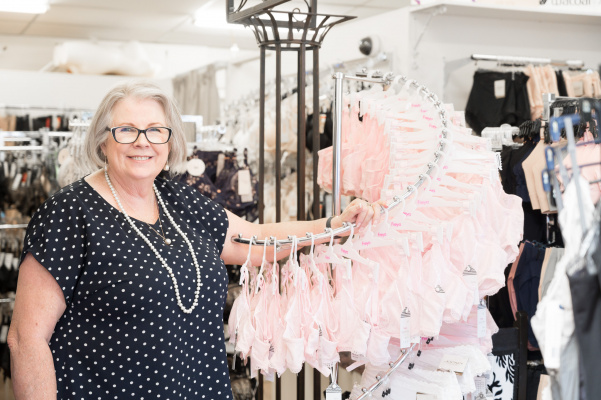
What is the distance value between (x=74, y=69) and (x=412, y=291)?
676 centimetres

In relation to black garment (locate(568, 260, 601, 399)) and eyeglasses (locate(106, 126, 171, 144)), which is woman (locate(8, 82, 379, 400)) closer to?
eyeglasses (locate(106, 126, 171, 144))

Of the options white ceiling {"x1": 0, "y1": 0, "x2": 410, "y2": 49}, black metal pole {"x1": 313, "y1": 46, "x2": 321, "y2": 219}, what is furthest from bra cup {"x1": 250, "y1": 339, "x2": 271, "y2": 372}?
white ceiling {"x1": 0, "y1": 0, "x2": 410, "y2": 49}

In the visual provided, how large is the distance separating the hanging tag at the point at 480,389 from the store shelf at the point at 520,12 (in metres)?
2.49

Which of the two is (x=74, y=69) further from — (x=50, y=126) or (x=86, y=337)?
(x=86, y=337)

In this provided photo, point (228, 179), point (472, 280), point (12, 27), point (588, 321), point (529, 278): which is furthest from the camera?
point (12, 27)

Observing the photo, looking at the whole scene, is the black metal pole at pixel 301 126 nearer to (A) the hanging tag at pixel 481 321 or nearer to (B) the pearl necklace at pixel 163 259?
(B) the pearl necklace at pixel 163 259

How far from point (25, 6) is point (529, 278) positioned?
242 inches

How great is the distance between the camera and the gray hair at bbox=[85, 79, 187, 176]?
2.04 metres

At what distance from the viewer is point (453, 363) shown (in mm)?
2322

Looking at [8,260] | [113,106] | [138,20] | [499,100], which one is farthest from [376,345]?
[138,20]

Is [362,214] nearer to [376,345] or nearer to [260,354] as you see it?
[376,345]

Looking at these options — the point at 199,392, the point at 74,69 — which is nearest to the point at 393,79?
the point at 199,392

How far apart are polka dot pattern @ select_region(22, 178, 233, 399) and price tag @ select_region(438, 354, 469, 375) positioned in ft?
2.75

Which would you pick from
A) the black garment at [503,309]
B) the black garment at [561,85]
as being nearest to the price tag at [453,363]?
the black garment at [503,309]
